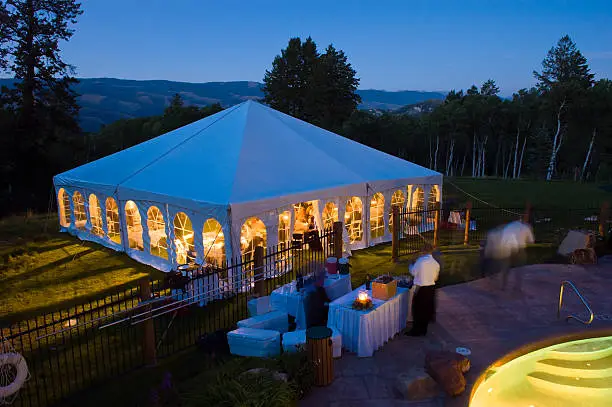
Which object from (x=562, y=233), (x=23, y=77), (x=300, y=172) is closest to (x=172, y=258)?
(x=300, y=172)

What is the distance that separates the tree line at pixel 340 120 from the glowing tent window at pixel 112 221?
1711cm

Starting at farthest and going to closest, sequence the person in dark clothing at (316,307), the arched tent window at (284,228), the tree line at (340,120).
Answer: the tree line at (340,120), the arched tent window at (284,228), the person in dark clothing at (316,307)

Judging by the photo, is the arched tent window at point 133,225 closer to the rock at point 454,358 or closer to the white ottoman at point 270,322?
the white ottoman at point 270,322

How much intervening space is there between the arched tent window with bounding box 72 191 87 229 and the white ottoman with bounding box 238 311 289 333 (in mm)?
10414

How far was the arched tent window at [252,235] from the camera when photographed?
10315 millimetres

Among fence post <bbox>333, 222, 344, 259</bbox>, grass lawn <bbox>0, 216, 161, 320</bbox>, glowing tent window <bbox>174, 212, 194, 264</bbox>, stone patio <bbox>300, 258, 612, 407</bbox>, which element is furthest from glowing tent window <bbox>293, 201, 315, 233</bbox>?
stone patio <bbox>300, 258, 612, 407</bbox>

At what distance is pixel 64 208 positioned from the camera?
1585cm

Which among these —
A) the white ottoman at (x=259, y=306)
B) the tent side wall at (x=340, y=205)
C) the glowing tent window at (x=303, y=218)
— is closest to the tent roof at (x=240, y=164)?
the tent side wall at (x=340, y=205)

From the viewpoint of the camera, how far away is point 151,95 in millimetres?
123500

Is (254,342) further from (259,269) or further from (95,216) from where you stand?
(95,216)

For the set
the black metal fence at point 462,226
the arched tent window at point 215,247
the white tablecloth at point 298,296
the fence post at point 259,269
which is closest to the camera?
the white tablecloth at point 298,296

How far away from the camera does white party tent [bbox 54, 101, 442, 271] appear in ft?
32.9

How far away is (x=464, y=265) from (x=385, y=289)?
4.99 metres

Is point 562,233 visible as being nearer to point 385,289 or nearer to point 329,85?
point 385,289
